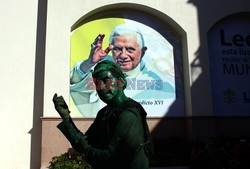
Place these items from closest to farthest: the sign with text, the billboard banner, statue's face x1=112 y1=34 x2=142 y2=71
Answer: the billboard banner < statue's face x1=112 y1=34 x2=142 y2=71 < the sign with text

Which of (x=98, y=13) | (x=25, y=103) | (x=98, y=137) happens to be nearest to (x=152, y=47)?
(x=98, y=13)

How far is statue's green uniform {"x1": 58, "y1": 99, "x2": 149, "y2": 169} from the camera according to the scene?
185cm

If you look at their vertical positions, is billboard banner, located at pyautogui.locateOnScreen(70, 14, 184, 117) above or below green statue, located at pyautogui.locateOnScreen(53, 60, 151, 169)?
above

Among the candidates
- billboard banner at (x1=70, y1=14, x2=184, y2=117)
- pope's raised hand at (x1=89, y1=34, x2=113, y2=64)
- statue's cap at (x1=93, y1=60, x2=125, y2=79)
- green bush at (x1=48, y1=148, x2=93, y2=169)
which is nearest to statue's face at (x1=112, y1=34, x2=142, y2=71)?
billboard banner at (x1=70, y1=14, x2=184, y2=117)

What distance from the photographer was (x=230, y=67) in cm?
1239

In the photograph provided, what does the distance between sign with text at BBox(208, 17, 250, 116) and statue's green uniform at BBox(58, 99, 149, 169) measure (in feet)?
34.6

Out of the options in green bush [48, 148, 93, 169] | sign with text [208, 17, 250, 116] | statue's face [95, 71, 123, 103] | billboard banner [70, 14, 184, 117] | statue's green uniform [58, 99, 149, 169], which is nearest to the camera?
statue's green uniform [58, 99, 149, 169]

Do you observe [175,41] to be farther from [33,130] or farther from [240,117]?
[33,130]

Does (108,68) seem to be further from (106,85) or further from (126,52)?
(126,52)

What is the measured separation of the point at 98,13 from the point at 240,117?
7337 millimetres

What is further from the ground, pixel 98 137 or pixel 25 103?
pixel 25 103

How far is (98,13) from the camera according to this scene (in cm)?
1178

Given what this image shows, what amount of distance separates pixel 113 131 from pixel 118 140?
5.0 inches

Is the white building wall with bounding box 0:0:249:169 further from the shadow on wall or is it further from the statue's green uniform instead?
the statue's green uniform
